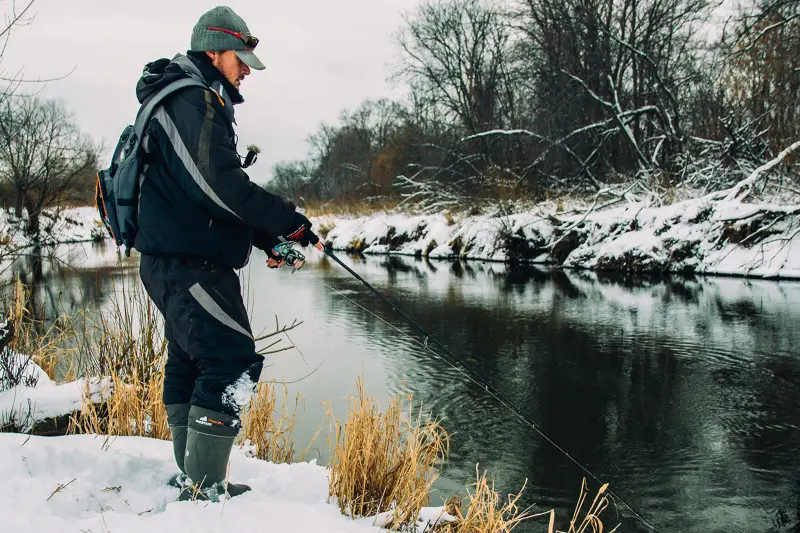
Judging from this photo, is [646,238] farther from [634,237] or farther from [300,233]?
[300,233]

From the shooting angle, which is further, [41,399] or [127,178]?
[41,399]

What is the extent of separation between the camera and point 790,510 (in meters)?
3.40

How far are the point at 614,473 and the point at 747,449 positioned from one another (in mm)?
1026

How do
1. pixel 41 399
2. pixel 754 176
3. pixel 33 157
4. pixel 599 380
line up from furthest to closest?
1. pixel 754 176
2. pixel 33 157
3. pixel 599 380
4. pixel 41 399

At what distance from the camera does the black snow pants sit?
2.16m

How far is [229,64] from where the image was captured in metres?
2.35

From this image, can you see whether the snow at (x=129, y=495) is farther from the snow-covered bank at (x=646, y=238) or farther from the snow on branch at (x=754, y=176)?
the snow-covered bank at (x=646, y=238)

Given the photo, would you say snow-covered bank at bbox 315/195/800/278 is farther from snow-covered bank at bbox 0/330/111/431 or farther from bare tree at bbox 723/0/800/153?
snow-covered bank at bbox 0/330/111/431

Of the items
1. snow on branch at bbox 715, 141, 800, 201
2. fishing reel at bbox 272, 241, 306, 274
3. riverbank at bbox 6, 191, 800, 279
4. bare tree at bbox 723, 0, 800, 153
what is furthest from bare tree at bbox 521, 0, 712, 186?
fishing reel at bbox 272, 241, 306, 274

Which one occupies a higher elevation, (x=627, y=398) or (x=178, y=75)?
(x=178, y=75)

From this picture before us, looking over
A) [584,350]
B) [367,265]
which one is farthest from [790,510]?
[367,265]

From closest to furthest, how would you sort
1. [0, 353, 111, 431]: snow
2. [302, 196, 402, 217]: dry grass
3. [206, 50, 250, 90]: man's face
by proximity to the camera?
[206, 50, 250, 90]: man's face
[0, 353, 111, 431]: snow
[302, 196, 402, 217]: dry grass

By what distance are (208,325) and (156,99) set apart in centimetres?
76

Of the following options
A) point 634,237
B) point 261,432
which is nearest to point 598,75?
point 634,237
